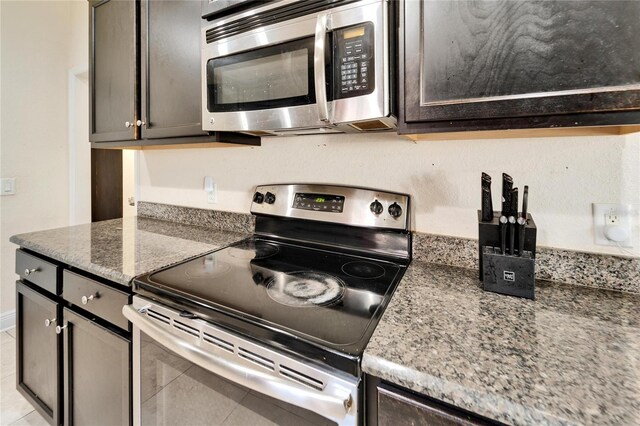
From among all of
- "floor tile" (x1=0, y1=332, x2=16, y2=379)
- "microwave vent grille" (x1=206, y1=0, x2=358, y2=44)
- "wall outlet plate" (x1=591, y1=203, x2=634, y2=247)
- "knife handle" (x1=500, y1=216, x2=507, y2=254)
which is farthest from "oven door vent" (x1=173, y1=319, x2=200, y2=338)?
"floor tile" (x1=0, y1=332, x2=16, y2=379)

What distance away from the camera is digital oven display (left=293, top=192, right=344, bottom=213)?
1.24 m

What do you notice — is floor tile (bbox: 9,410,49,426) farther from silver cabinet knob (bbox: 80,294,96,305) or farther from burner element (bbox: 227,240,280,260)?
burner element (bbox: 227,240,280,260)

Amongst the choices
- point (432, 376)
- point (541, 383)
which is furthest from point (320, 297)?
point (541, 383)

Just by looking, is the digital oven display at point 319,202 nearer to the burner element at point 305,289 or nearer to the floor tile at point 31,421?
the burner element at point 305,289

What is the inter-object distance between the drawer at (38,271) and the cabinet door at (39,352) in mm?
55

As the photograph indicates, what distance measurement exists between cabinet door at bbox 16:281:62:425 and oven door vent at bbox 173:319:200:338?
0.76 meters

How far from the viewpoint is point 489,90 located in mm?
741

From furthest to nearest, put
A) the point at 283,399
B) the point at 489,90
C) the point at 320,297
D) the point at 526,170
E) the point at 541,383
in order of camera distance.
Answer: the point at 526,170 → the point at 320,297 → the point at 489,90 → the point at 283,399 → the point at 541,383

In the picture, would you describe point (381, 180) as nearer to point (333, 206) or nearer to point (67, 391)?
point (333, 206)

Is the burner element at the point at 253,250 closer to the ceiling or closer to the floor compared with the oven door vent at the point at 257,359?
closer to the ceiling

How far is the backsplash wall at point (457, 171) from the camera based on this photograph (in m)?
0.89

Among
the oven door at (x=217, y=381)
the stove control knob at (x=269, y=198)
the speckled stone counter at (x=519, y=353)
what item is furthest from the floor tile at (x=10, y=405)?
the speckled stone counter at (x=519, y=353)

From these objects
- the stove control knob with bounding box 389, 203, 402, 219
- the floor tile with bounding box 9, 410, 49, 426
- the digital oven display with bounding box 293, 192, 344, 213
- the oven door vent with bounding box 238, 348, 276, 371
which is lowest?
the floor tile with bounding box 9, 410, 49, 426

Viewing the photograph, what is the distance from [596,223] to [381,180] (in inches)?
27.0
